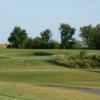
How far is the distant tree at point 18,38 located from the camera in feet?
300

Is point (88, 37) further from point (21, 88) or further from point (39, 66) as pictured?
point (21, 88)

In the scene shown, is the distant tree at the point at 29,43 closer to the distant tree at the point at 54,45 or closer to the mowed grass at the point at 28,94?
the distant tree at the point at 54,45

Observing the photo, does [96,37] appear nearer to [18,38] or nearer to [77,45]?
[77,45]

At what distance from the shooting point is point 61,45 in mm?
93688

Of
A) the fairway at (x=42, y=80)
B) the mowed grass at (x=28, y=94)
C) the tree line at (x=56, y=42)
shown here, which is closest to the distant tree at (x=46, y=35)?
the tree line at (x=56, y=42)

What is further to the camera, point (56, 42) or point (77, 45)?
point (77, 45)

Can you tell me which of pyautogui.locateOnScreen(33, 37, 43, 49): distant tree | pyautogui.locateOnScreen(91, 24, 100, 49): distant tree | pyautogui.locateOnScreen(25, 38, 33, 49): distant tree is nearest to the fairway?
pyautogui.locateOnScreen(33, 37, 43, 49): distant tree

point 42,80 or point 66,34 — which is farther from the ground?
point 66,34

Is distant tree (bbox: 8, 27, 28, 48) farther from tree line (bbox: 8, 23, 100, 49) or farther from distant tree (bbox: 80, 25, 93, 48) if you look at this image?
distant tree (bbox: 80, 25, 93, 48)

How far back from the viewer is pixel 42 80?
33.3 m

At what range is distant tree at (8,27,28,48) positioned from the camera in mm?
91500

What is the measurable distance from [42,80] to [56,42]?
5799 cm

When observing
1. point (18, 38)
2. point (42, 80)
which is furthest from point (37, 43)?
point (42, 80)

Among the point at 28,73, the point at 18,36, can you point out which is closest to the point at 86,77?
the point at 28,73
